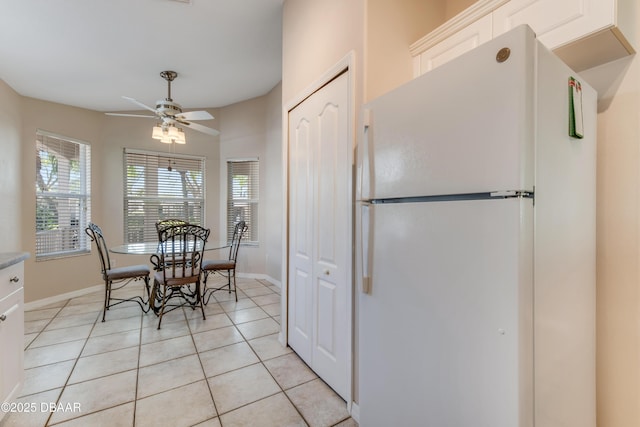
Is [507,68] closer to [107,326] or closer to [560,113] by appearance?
[560,113]

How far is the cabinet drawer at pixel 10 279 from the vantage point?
5.12ft

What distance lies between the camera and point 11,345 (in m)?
1.66

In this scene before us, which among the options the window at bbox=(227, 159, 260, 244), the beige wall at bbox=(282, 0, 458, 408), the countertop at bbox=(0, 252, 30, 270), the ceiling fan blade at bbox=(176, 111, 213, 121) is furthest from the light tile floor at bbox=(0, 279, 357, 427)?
the ceiling fan blade at bbox=(176, 111, 213, 121)

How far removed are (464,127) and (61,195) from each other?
5.02 m

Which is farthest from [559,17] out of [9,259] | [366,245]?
[9,259]

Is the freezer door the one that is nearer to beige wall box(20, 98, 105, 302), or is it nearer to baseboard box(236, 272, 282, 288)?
baseboard box(236, 272, 282, 288)

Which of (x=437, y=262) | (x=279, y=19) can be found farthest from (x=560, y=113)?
(x=279, y=19)

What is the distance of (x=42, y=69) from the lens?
309 centimetres

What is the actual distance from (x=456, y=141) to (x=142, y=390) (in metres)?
2.44

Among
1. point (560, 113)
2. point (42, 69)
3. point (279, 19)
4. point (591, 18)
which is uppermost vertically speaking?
point (279, 19)

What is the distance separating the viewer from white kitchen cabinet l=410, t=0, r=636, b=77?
41.9 inches

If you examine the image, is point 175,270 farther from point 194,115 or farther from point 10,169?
point 10,169

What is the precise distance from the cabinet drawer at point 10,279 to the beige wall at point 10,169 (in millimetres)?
2062

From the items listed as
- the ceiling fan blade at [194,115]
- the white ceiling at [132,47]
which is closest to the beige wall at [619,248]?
Result: the white ceiling at [132,47]
